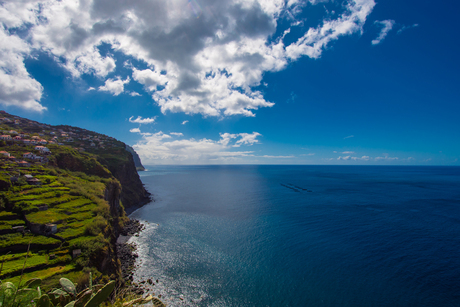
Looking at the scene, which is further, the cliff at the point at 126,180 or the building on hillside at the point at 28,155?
the cliff at the point at 126,180

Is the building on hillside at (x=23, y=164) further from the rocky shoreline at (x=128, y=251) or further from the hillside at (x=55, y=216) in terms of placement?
the rocky shoreline at (x=128, y=251)

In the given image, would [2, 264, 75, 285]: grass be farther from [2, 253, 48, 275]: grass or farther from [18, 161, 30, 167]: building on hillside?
[18, 161, 30, 167]: building on hillside

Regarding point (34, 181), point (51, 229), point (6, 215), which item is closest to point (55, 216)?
point (51, 229)

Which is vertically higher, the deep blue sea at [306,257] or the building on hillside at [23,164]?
the building on hillside at [23,164]

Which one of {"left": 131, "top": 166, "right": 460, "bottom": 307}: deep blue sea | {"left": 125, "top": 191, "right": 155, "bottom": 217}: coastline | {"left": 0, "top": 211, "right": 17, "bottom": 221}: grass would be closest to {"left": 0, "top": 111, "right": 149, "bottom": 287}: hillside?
{"left": 0, "top": 211, "right": 17, "bottom": 221}: grass

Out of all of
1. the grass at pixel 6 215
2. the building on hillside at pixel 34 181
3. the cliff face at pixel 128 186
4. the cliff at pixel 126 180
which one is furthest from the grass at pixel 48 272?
the cliff at pixel 126 180

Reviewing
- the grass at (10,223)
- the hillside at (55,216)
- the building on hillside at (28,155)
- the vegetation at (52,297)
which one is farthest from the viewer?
the building on hillside at (28,155)

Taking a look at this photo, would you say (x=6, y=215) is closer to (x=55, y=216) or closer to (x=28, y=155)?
(x=55, y=216)

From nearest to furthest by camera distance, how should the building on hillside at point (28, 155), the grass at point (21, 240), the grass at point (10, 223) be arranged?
the grass at point (21, 240) < the grass at point (10, 223) < the building on hillside at point (28, 155)
